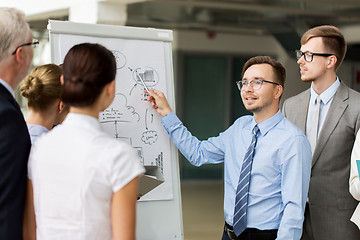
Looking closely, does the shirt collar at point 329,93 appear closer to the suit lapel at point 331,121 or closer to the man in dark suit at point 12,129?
the suit lapel at point 331,121

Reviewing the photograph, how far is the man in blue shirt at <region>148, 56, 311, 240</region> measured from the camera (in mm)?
2254

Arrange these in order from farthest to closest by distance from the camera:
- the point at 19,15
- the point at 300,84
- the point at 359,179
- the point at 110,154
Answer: the point at 300,84
the point at 359,179
the point at 19,15
the point at 110,154

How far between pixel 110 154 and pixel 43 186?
26cm

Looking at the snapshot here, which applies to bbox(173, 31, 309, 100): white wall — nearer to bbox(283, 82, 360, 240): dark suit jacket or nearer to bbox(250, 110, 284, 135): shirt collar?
bbox(283, 82, 360, 240): dark suit jacket

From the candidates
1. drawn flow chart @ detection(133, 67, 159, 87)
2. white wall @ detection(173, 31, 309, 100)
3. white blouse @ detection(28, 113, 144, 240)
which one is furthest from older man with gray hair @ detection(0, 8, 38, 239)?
white wall @ detection(173, 31, 309, 100)

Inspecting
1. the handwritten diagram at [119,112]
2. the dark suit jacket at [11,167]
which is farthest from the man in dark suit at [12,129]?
the handwritten diagram at [119,112]

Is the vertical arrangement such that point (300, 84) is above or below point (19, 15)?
below

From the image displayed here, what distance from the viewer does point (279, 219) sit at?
7.66 ft

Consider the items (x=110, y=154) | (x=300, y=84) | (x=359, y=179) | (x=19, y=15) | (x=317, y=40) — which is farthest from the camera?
(x=300, y=84)

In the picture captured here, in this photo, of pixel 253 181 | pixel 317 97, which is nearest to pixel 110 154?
pixel 253 181

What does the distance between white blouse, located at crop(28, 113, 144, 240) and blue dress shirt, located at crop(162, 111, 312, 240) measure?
3.17 ft

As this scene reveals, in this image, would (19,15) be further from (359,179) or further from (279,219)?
(359,179)

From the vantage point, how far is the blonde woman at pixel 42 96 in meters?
2.04

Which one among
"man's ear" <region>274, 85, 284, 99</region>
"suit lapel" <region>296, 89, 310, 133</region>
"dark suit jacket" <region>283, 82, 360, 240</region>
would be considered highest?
"man's ear" <region>274, 85, 284, 99</region>
